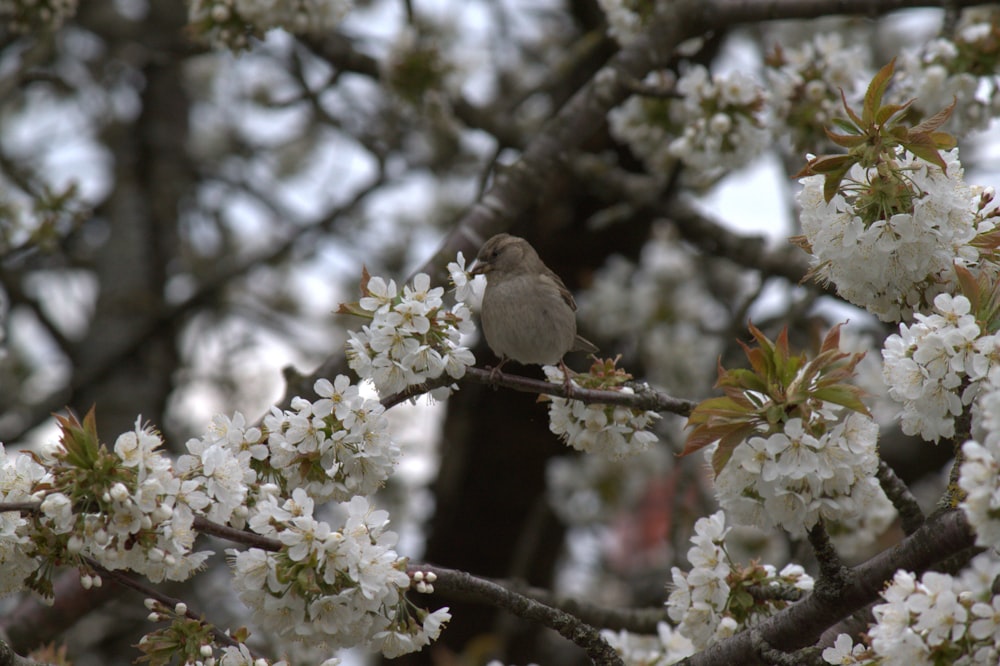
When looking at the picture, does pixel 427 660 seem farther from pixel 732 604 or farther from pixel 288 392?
pixel 732 604

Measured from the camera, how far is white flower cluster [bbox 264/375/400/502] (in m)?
2.40

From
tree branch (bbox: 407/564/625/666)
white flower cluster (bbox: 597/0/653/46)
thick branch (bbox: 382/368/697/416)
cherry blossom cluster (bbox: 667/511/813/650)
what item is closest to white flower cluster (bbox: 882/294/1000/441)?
thick branch (bbox: 382/368/697/416)

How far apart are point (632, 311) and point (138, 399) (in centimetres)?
329

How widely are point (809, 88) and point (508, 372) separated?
85.2 inches

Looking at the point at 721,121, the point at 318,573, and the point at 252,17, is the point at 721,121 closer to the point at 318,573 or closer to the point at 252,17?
the point at 252,17

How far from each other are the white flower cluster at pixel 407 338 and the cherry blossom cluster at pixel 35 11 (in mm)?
2827

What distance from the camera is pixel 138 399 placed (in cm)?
632

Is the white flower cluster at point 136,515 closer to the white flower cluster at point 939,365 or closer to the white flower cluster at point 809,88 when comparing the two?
the white flower cluster at point 939,365

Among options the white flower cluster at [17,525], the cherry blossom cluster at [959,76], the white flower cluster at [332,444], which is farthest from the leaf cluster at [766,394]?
the cherry blossom cluster at [959,76]

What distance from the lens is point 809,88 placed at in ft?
13.2

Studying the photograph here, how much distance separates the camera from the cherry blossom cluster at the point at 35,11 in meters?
4.35

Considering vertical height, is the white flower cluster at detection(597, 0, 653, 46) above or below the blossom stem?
above

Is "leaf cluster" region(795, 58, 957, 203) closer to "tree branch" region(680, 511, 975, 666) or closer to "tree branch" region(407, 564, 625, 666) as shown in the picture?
"tree branch" region(680, 511, 975, 666)

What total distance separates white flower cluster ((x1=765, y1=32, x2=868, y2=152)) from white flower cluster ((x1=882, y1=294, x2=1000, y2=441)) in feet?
6.47
